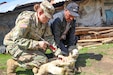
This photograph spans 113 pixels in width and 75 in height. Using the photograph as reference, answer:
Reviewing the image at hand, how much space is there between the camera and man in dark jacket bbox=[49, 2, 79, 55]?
618 cm

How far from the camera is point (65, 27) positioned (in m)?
6.62

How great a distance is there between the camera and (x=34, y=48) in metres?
5.57

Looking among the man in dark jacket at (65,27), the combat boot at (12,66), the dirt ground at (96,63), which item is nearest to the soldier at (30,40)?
the combat boot at (12,66)

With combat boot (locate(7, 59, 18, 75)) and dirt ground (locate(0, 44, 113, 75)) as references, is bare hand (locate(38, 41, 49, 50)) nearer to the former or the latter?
combat boot (locate(7, 59, 18, 75))

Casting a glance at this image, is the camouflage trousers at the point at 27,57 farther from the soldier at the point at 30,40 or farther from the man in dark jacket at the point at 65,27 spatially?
the man in dark jacket at the point at 65,27

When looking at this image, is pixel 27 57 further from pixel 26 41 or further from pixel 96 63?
pixel 96 63

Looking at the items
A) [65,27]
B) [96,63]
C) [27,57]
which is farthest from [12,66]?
[96,63]

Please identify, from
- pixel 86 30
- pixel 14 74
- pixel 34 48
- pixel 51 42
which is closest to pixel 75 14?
pixel 51 42

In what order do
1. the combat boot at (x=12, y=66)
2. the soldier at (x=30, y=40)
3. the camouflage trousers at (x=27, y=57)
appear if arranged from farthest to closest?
the combat boot at (x=12, y=66) → the camouflage trousers at (x=27, y=57) → the soldier at (x=30, y=40)

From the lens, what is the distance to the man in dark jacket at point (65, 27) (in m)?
6.18

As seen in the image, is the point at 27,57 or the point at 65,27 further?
the point at 65,27

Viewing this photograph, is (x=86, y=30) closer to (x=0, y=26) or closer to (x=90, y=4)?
(x=90, y=4)

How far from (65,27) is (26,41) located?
1418 millimetres

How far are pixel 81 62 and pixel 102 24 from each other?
697 cm
